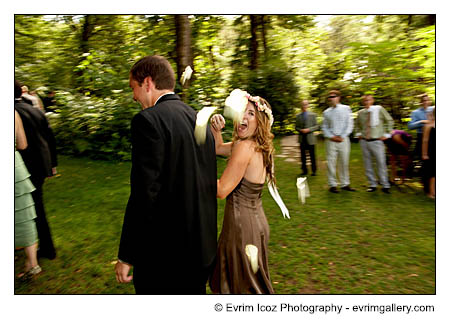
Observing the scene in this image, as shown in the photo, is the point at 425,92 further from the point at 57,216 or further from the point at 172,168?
the point at 57,216

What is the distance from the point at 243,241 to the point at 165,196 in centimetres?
104

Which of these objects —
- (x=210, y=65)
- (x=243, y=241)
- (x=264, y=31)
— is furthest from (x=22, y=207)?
(x=264, y=31)

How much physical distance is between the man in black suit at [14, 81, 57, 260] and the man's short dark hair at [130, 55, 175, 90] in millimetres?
2463

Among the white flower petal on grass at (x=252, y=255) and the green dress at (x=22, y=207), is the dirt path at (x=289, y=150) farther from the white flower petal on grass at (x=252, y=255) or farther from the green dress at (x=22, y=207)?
the green dress at (x=22, y=207)

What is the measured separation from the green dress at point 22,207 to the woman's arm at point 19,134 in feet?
0.31

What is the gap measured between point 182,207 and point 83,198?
19.7 ft

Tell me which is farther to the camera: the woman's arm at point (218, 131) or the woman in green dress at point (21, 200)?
the woman in green dress at point (21, 200)

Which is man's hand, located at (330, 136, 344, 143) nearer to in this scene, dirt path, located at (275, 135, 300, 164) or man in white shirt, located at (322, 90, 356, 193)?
man in white shirt, located at (322, 90, 356, 193)

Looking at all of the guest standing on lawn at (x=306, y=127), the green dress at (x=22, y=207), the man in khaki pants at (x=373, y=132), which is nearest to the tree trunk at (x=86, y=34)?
the guest standing on lawn at (x=306, y=127)

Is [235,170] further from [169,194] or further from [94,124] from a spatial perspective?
[94,124]

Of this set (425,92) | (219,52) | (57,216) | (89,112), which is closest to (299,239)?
(57,216)

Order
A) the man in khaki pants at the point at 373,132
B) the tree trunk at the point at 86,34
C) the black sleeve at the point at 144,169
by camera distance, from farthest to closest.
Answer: the tree trunk at the point at 86,34, the man in khaki pants at the point at 373,132, the black sleeve at the point at 144,169

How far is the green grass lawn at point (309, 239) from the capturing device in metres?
4.25
